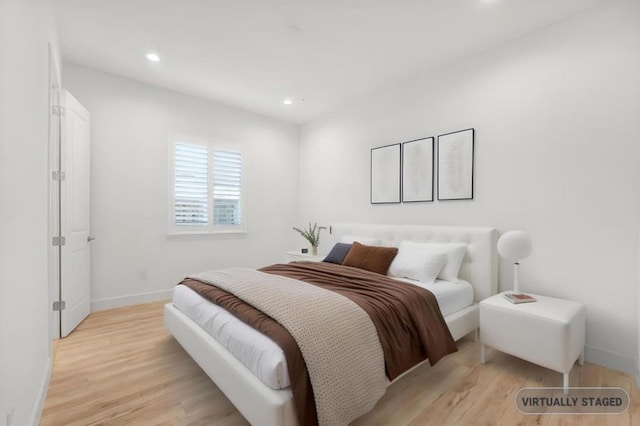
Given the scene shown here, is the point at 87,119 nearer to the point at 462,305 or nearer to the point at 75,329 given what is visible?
the point at 75,329

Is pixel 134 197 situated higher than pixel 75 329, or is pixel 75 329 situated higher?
pixel 134 197

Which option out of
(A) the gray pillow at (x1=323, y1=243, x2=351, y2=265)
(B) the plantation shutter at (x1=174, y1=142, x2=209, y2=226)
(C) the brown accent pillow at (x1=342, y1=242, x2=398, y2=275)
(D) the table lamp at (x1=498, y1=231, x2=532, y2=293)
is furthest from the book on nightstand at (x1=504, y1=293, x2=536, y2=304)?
(B) the plantation shutter at (x1=174, y1=142, x2=209, y2=226)

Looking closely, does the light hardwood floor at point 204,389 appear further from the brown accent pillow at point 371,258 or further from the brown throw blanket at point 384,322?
the brown accent pillow at point 371,258

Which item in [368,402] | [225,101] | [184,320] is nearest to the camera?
[368,402]

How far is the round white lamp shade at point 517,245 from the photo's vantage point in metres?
2.35

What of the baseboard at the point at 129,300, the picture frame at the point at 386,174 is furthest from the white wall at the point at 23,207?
the picture frame at the point at 386,174

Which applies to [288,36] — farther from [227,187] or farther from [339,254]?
[227,187]

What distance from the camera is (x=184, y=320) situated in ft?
7.67

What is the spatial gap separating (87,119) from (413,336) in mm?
4012

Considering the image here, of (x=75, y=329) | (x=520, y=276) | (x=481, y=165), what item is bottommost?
(x=75, y=329)

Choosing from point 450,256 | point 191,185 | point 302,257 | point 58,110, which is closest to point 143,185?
point 191,185

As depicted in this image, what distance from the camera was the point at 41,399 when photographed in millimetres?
1795

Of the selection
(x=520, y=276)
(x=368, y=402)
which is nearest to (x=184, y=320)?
(x=368, y=402)

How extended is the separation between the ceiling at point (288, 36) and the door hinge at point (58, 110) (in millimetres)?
703
